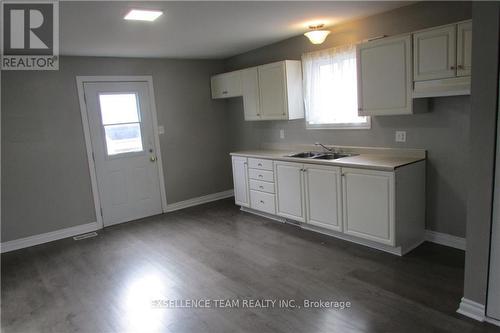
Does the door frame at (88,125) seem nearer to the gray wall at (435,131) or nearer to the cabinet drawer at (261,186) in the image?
the cabinet drawer at (261,186)

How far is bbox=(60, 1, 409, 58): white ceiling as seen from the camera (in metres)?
2.79

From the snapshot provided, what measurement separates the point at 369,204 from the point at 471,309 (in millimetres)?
1238

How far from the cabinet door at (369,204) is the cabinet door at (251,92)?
1.84m

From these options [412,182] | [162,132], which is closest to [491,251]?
[412,182]

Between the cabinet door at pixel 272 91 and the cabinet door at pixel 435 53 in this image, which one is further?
the cabinet door at pixel 272 91

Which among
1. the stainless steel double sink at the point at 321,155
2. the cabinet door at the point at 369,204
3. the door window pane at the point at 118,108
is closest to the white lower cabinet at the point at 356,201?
the cabinet door at the point at 369,204

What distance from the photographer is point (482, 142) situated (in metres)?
2.20

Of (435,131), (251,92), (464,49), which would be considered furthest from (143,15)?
(435,131)

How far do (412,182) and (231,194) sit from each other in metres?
3.44

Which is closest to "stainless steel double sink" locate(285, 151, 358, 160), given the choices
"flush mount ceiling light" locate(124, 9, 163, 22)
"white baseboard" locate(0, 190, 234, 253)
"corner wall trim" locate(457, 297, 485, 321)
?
"corner wall trim" locate(457, 297, 485, 321)

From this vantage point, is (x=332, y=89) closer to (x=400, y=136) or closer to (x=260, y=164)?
(x=400, y=136)

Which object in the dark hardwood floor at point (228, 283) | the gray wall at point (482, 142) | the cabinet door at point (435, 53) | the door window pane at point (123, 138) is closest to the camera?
the gray wall at point (482, 142)

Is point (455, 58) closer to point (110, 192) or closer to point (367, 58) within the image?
point (367, 58)

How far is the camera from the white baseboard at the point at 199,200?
5.54 m
